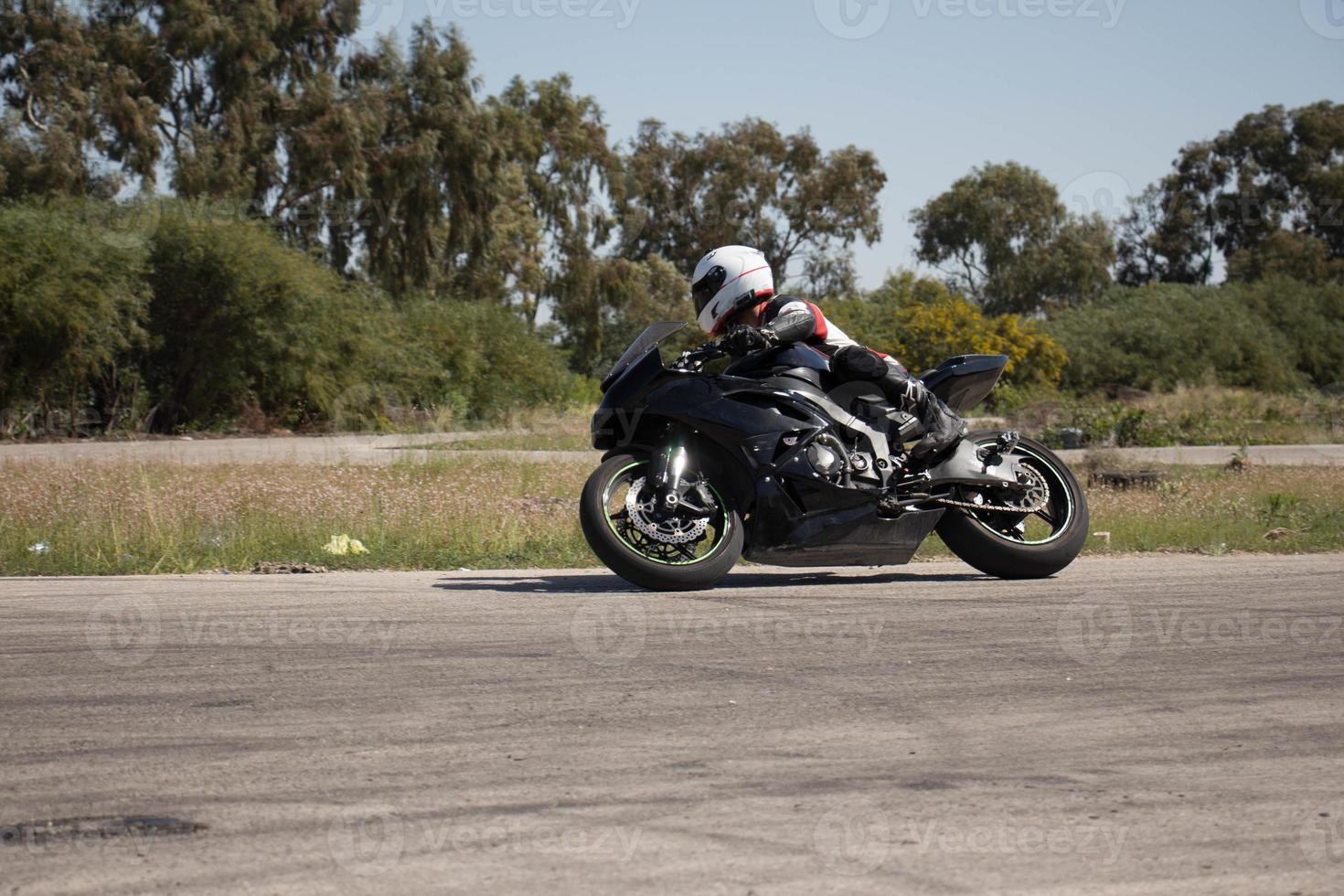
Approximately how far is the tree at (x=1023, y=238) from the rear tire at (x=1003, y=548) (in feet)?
233

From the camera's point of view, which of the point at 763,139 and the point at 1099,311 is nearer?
the point at 1099,311

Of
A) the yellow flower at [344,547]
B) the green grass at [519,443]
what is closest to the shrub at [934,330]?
the green grass at [519,443]

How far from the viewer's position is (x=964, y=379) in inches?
352

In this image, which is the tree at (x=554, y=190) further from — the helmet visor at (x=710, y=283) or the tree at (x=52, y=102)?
the helmet visor at (x=710, y=283)

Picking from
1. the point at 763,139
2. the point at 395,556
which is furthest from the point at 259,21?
the point at 395,556

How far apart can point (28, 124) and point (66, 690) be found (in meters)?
44.1

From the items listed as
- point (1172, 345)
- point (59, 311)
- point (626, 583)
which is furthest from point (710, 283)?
point (1172, 345)

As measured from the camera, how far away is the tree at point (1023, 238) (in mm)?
77500

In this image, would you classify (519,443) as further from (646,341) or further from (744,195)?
(744,195)

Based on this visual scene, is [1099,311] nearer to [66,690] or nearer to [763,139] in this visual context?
[763,139]

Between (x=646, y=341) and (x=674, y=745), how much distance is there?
405 centimetres

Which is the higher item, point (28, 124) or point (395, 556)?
point (28, 124)

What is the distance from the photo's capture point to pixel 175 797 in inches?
158

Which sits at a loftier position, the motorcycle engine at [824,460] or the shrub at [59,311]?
the shrub at [59,311]
